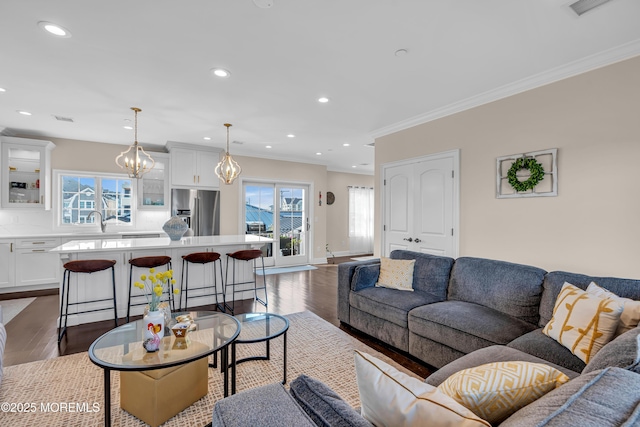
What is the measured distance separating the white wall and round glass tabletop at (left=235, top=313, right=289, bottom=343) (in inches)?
102

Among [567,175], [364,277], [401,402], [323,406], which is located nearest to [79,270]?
[364,277]

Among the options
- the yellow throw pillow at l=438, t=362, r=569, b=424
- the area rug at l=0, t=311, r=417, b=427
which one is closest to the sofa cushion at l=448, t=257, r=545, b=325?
the area rug at l=0, t=311, r=417, b=427

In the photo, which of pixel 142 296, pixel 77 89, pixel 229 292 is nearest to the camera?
pixel 77 89

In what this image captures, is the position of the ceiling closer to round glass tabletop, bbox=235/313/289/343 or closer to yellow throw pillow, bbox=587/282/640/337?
yellow throw pillow, bbox=587/282/640/337

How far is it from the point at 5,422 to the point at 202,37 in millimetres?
2889

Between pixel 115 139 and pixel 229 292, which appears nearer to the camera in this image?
pixel 229 292

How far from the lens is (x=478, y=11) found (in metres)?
2.05

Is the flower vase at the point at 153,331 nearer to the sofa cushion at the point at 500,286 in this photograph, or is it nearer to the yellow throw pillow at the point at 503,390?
the yellow throw pillow at the point at 503,390

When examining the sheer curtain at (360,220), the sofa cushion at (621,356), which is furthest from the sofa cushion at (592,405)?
the sheer curtain at (360,220)

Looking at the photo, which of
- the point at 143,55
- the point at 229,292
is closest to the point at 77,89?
the point at 143,55

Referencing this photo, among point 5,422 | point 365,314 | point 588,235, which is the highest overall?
point 588,235

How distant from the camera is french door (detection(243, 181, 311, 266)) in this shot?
267 inches

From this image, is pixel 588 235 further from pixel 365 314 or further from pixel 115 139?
pixel 115 139

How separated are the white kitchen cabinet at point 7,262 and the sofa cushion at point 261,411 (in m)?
5.92
